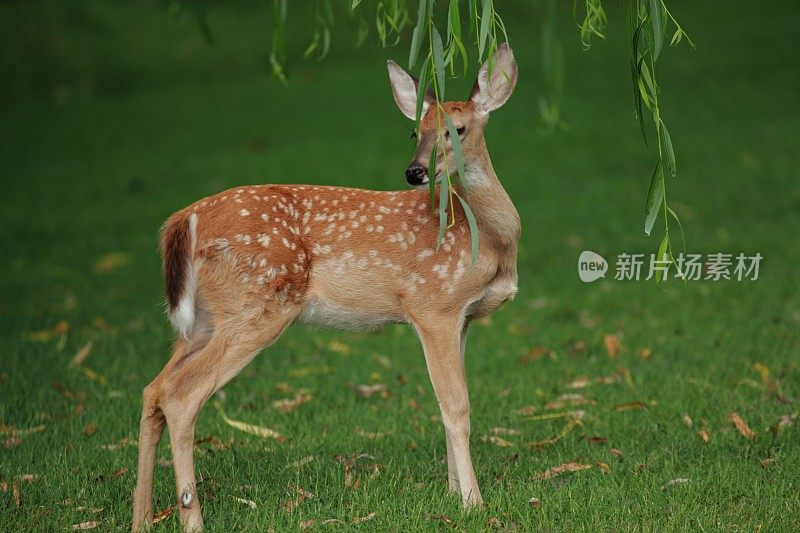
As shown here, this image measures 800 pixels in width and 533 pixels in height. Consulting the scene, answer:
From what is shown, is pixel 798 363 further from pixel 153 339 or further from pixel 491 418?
pixel 153 339

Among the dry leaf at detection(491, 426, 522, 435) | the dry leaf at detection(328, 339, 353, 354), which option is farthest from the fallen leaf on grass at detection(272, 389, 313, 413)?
the dry leaf at detection(491, 426, 522, 435)

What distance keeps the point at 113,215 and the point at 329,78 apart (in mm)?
5954

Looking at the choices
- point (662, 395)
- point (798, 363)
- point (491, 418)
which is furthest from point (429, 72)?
point (798, 363)

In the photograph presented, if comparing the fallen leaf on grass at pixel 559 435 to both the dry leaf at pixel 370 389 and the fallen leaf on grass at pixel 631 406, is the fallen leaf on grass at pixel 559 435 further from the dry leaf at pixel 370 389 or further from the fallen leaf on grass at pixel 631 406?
the dry leaf at pixel 370 389

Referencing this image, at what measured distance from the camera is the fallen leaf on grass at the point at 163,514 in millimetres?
4678

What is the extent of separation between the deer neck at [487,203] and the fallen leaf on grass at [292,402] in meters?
1.89

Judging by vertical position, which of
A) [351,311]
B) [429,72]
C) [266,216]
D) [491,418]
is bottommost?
[491,418]

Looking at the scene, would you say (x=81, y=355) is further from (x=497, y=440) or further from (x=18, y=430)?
(x=497, y=440)

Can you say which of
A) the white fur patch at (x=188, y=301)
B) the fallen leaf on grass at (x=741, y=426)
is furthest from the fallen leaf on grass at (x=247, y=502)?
the fallen leaf on grass at (x=741, y=426)

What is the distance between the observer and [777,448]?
17.9 feet

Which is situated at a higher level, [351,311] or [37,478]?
[351,311]

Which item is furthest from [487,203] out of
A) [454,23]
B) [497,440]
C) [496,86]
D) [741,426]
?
[741,426]

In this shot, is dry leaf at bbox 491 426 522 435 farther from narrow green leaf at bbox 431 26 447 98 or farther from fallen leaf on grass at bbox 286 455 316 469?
narrow green leaf at bbox 431 26 447 98

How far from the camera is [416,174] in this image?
461 cm
